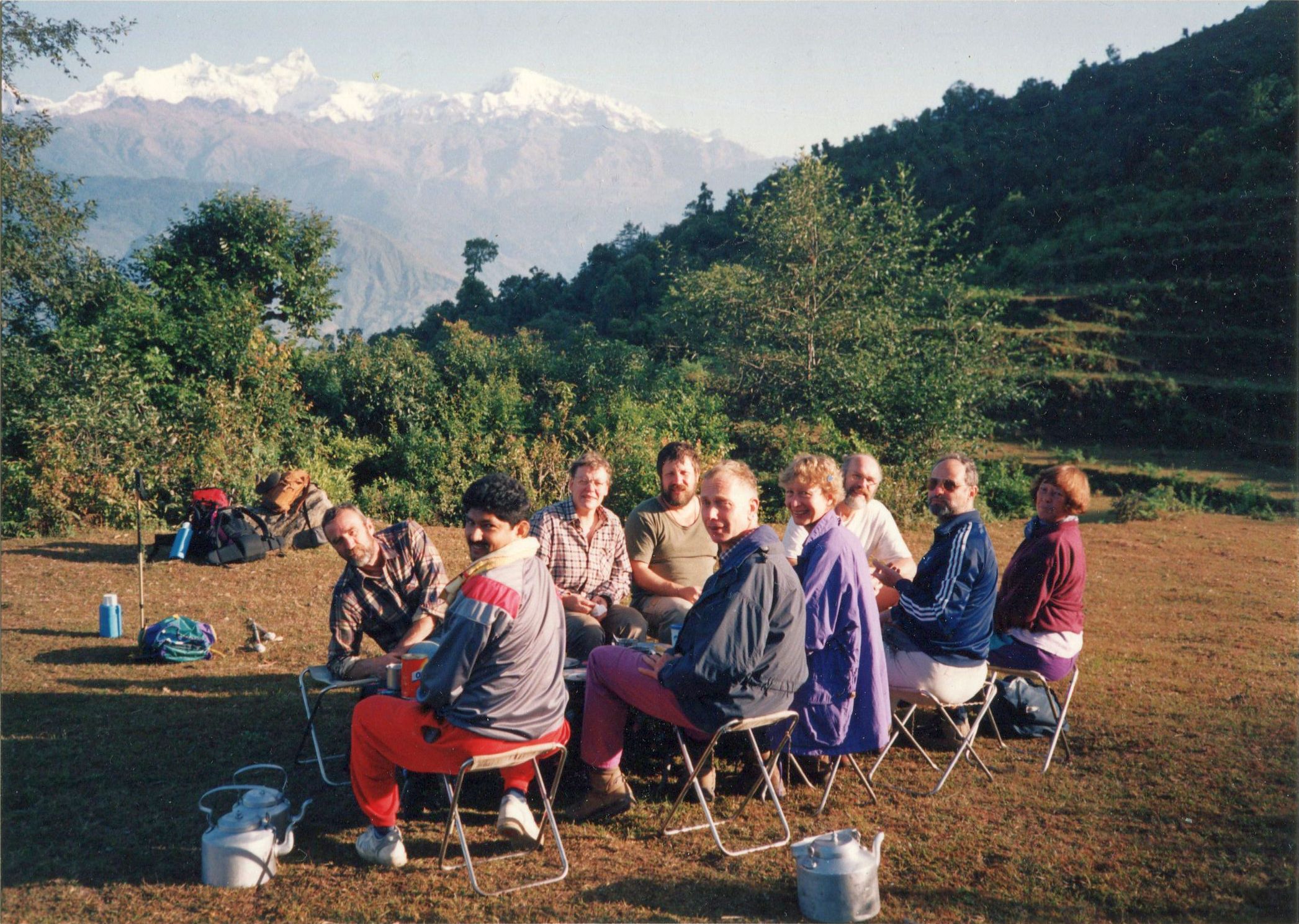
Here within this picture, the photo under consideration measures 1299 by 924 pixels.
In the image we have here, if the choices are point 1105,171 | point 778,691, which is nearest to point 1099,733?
point 778,691

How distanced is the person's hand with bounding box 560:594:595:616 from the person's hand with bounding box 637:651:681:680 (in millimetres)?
1288

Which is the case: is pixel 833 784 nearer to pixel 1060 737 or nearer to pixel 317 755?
pixel 1060 737

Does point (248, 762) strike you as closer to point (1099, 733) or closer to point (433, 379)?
point (1099, 733)

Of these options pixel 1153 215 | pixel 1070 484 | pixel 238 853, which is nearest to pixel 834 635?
pixel 1070 484

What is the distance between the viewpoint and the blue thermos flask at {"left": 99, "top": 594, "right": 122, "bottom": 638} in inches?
284

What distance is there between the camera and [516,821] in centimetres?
385

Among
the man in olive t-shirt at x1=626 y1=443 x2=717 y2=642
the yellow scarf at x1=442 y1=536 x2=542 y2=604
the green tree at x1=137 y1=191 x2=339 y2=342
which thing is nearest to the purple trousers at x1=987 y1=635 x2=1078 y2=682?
the man in olive t-shirt at x1=626 y1=443 x2=717 y2=642

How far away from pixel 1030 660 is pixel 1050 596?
0.36m

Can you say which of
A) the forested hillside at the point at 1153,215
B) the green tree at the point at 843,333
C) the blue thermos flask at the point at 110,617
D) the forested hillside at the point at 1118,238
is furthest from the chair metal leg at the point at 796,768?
the forested hillside at the point at 1153,215

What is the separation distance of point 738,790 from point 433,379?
51.2 ft

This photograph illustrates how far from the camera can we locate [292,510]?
10867 millimetres

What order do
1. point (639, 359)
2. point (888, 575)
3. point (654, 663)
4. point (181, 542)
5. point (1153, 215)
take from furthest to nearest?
point (1153, 215) → point (639, 359) → point (181, 542) → point (888, 575) → point (654, 663)

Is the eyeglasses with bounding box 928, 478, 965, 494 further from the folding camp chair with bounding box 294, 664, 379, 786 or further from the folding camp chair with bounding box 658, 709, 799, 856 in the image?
the folding camp chair with bounding box 294, 664, 379, 786

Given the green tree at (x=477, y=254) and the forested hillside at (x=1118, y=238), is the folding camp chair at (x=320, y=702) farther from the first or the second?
the green tree at (x=477, y=254)
